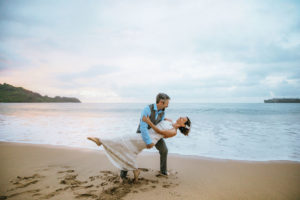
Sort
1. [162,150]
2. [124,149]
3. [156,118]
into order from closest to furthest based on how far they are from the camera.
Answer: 1. [124,149]
2. [156,118]
3. [162,150]

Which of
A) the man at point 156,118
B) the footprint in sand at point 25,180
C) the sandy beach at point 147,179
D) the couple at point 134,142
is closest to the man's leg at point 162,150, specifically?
the man at point 156,118

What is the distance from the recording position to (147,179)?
12.2ft

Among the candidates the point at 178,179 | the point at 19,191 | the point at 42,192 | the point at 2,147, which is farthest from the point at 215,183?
the point at 2,147

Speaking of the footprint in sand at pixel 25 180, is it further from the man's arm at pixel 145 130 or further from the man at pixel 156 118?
the man's arm at pixel 145 130

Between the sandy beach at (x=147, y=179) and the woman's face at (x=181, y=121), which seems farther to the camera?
the woman's face at (x=181, y=121)

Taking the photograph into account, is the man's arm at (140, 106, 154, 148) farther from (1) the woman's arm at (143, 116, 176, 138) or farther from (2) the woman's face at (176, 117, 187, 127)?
(2) the woman's face at (176, 117, 187, 127)

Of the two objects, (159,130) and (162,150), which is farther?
(162,150)

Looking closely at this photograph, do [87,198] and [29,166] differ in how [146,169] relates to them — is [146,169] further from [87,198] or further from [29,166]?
[29,166]

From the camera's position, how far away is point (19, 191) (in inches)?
121

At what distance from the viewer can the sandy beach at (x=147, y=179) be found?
305cm

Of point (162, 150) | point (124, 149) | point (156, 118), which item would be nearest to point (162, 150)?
point (162, 150)

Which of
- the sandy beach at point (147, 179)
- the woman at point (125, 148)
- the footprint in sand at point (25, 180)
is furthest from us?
the woman at point (125, 148)

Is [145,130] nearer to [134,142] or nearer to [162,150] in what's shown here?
[134,142]

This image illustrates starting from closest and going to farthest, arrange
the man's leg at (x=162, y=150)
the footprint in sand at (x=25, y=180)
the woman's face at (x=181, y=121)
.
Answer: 1. the footprint in sand at (x=25, y=180)
2. the woman's face at (x=181, y=121)
3. the man's leg at (x=162, y=150)
